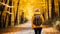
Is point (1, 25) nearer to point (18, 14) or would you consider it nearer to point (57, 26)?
point (18, 14)

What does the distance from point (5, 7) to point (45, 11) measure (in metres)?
1.34

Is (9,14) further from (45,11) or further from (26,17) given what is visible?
(45,11)

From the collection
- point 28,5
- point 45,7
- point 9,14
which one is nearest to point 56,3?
point 45,7

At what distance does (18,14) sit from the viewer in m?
6.96

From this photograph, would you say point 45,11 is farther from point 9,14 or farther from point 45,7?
point 9,14

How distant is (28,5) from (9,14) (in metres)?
0.70

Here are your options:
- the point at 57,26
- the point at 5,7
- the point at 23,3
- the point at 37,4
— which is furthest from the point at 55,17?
the point at 5,7

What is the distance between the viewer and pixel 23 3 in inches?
274

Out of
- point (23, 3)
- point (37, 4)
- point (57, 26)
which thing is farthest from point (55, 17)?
point (23, 3)

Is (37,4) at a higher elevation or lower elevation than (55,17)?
higher

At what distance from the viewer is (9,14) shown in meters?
6.86

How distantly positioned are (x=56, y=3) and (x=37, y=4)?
65 cm

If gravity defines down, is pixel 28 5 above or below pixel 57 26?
above

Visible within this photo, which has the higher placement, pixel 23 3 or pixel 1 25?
pixel 23 3
